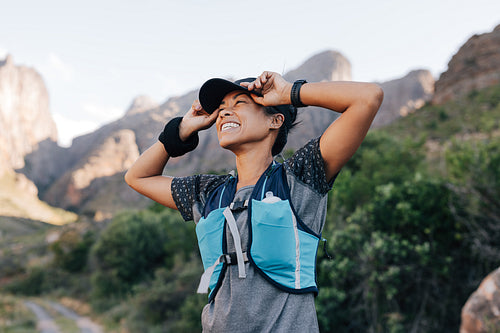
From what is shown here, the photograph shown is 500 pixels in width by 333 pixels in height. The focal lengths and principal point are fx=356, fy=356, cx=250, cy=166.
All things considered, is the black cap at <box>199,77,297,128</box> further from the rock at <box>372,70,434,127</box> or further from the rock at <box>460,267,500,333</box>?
the rock at <box>372,70,434,127</box>

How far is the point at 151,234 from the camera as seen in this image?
74.5 ft

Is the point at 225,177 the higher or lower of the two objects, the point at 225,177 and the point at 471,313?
the higher

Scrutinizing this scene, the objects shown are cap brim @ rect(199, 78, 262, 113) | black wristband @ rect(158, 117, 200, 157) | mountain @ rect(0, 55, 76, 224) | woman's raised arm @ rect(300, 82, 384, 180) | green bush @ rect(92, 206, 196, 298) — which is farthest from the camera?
mountain @ rect(0, 55, 76, 224)

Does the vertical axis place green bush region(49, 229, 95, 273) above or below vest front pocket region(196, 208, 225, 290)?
below

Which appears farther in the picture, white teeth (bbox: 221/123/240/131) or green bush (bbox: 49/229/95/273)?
green bush (bbox: 49/229/95/273)

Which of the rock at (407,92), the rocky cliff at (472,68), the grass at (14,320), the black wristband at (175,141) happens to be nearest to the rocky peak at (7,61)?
the rock at (407,92)

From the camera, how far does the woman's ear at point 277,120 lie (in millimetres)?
1812

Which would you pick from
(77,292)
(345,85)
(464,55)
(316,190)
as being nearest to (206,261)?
(316,190)

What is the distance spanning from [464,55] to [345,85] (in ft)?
185

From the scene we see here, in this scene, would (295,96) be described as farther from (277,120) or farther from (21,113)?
(21,113)

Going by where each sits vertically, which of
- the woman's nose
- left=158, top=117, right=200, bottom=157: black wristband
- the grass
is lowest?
the grass

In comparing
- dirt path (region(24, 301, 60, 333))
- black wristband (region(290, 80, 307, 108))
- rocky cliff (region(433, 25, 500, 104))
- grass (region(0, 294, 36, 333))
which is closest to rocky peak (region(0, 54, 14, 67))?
dirt path (region(24, 301, 60, 333))

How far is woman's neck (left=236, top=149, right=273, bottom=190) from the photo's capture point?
1.77 metres

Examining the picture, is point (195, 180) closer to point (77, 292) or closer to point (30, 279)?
point (77, 292)
